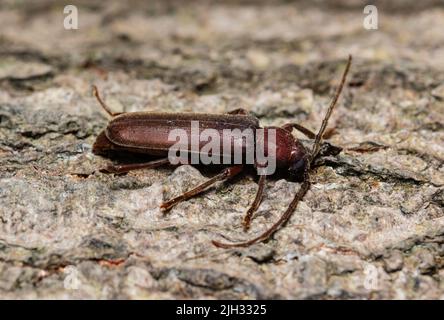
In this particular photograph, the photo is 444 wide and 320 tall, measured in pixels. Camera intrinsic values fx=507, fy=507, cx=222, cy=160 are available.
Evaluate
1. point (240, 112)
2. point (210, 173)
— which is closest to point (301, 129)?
point (240, 112)

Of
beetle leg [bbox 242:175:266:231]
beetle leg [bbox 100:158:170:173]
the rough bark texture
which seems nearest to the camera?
the rough bark texture

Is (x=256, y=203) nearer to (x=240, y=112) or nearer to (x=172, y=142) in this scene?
(x=172, y=142)

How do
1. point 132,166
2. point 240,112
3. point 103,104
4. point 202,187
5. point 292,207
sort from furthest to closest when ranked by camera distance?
1. point 103,104
2. point 240,112
3. point 132,166
4. point 202,187
5. point 292,207

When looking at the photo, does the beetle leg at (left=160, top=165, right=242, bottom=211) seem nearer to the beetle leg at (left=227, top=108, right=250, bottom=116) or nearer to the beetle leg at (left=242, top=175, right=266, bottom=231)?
the beetle leg at (left=242, top=175, right=266, bottom=231)

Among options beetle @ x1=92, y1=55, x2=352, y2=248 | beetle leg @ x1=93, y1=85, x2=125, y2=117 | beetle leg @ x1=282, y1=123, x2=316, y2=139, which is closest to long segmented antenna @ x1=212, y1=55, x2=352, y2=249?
beetle @ x1=92, y1=55, x2=352, y2=248

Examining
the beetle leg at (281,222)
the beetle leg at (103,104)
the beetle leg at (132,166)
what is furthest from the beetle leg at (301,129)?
the beetle leg at (103,104)

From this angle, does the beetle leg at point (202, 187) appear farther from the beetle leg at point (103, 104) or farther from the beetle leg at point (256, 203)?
the beetle leg at point (103, 104)
